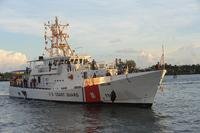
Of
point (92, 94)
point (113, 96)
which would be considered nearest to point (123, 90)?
point (113, 96)

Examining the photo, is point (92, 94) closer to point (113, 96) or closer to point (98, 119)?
point (113, 96)

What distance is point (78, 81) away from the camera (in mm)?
44188

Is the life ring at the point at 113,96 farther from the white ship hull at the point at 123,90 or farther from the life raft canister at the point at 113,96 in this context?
the white ship hull at the point at 123,90

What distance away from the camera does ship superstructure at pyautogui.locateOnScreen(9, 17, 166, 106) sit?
129 feet

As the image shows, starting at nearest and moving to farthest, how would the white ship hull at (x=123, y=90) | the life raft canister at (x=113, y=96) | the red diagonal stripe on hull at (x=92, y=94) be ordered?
the white ship hull at (x=123, y=90)
the life raft canister at (x=113, y=96)
the red diagonal stripe on hull at (x=92, y=94)

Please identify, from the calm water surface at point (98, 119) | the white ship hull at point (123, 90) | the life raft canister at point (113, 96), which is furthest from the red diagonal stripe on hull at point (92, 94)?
the life raft canister at point (113, 96)

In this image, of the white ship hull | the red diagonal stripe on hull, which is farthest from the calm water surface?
the white ship hull

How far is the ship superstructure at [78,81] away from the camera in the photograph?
39.3m

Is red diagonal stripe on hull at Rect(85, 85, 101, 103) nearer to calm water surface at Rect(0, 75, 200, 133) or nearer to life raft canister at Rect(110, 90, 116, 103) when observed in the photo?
calm water surface at Rect(0, 75, 200, 133)

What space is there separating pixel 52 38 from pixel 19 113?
1366 cm

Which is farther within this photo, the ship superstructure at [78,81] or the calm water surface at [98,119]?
the ship superstructure at [78,81]

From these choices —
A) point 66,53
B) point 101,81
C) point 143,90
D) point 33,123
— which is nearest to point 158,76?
point 143,90

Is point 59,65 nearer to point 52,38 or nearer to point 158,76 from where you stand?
point 52,38

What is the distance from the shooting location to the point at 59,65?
157 feet
